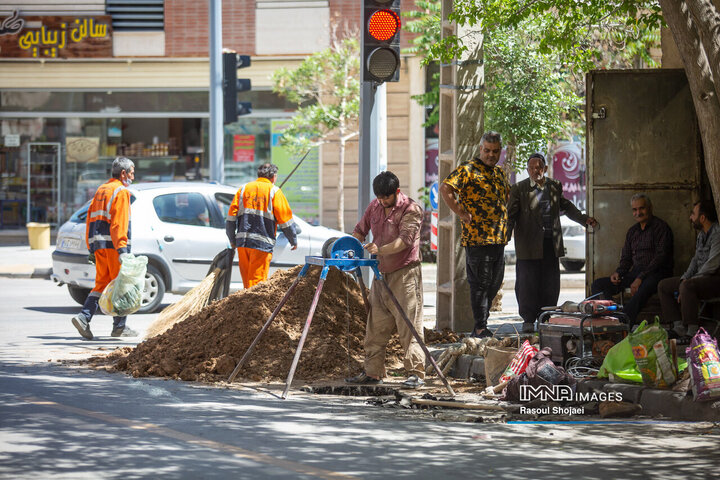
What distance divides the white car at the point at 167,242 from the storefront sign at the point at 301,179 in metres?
12.6

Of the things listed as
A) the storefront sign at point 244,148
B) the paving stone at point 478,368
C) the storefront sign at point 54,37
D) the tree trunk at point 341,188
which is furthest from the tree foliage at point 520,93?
the storefront sign at point 54,37

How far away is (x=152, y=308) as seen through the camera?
47.5ft

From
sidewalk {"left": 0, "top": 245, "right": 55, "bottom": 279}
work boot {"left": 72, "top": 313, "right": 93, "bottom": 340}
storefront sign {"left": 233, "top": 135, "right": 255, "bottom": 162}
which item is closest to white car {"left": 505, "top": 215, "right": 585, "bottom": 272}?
sidewalk {"left": 0, "top": 245, "right": 55, "bottom": 279}

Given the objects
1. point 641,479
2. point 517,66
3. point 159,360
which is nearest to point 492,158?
point 159,360

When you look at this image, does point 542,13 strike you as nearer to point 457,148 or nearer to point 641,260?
point 457,148

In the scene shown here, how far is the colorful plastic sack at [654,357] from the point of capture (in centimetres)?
812

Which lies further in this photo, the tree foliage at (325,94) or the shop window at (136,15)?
the shop window at (136,15)

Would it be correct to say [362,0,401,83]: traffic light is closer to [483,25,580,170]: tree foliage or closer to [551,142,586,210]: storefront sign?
[483,25,580,170]: tree foliage

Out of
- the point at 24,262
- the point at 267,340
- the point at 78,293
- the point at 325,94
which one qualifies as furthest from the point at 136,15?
the point at 267,340

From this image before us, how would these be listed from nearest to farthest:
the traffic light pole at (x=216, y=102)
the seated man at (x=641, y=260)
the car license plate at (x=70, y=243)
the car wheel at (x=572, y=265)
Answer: the seated man at (x=641, y=260)
the car license plate at (x=70, y=243)
the traffic light pole at (x=216, y=102)
the car wheel at (x=572, y=265)

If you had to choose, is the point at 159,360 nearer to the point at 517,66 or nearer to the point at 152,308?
the point at 152,308

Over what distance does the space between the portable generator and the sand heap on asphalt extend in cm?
156

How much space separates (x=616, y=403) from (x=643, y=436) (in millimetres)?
791

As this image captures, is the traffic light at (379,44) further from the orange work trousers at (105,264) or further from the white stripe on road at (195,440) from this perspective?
the white stripe on road at (195,440)
